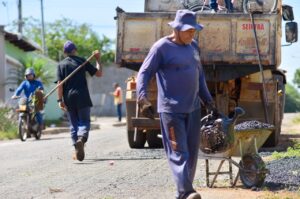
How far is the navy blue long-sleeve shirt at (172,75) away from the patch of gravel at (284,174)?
1941 millimetres

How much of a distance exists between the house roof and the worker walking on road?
77.6 feet

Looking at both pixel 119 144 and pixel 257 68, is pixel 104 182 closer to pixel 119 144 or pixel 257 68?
pixel 257 68

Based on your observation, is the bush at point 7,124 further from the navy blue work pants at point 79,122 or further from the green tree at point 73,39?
the green tree at point 73,39

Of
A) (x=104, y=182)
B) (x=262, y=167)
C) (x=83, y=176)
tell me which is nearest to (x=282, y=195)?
(x=262, y=167)

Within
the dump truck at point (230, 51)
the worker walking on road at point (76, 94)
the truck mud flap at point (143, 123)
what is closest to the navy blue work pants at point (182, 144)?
the worker walking on road at point (76, 94)

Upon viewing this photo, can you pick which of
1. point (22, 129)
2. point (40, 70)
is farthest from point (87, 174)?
point (40, 70)

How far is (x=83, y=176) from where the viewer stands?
1166 cm

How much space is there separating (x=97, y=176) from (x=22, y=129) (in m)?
9.94

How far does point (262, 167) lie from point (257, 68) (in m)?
5.35

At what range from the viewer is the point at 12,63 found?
3916 cm

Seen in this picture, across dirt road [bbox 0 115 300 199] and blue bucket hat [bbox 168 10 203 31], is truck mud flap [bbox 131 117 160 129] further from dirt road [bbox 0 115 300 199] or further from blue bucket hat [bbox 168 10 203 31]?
blue bucket hat [bbox 168 10 203 31]

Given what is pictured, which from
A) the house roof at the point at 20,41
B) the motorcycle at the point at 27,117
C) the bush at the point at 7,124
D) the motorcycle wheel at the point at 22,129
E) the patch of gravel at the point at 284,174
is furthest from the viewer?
the house roof at the point at 20,41

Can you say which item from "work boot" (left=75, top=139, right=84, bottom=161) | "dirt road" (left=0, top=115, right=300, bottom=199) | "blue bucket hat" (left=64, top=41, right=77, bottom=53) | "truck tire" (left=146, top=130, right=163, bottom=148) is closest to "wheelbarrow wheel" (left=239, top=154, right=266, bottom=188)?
"dirt road" (left=0, top=115, right=300, bottom=199)

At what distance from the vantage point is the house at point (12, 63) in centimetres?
3678
